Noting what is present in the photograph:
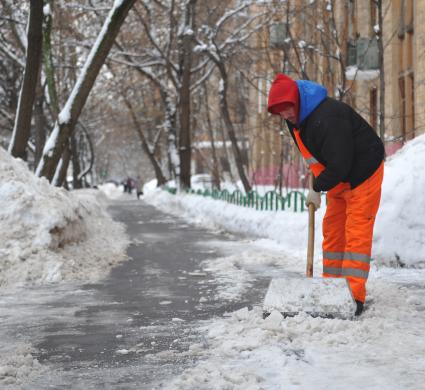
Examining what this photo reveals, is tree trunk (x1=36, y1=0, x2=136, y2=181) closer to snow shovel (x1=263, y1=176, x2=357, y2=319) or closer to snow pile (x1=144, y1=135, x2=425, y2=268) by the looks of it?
snow pile (x1=144, y1=135, x2=425, y2=268)

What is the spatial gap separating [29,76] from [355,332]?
1092cm

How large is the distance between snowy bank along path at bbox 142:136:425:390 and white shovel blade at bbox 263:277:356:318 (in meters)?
0.14

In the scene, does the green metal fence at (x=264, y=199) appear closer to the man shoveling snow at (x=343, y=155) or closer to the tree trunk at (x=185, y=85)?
the tree trunk at (x=185, y=85)

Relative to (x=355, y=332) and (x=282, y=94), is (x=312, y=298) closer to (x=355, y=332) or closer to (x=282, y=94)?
(x=355, y=332)

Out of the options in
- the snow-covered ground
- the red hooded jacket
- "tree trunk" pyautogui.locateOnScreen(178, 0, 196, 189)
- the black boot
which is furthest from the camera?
"tree trunk" pyautogui.locateOnScreen(178, 0, 196, 189)

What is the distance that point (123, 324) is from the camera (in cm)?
544

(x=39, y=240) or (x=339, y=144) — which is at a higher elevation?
(x=339, y=144)

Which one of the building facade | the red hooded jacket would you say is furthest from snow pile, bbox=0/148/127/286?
the building facade

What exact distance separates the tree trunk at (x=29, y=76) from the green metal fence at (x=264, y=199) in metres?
5.05

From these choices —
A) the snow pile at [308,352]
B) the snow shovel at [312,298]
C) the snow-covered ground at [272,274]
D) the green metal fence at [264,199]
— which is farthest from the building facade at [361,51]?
the snow pile at [308,352]

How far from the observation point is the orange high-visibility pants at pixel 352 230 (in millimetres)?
5602

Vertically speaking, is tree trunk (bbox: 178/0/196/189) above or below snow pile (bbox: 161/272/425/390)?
above

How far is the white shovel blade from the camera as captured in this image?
5.14 m

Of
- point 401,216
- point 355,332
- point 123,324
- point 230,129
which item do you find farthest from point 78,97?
point 355,332
